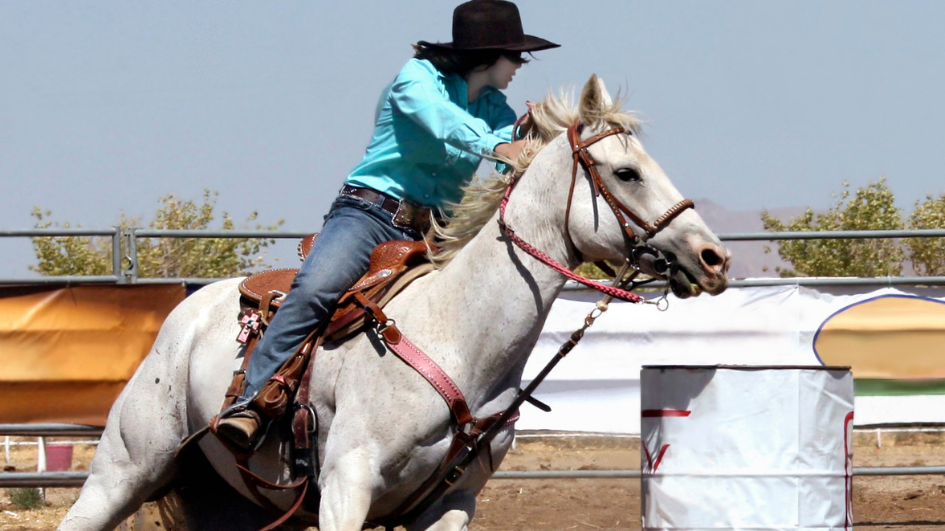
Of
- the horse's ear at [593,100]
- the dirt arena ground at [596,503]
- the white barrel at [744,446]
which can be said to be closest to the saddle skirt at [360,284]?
the horse's ear at [593,100]

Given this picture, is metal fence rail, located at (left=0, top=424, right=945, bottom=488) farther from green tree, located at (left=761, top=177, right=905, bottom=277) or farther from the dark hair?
green tree, located at (left=761, top=177, right=905, bottom=277)

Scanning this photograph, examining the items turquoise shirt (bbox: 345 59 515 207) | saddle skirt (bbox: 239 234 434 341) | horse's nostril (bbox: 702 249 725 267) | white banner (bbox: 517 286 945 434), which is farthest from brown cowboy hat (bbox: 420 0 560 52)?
white banner (bbox: 517 286 945 434)

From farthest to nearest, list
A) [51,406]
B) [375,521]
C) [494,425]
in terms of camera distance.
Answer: [51,406] < [375,521] < [494,425]

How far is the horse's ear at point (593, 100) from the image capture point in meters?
3.47

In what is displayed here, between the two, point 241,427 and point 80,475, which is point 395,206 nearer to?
point 241,427

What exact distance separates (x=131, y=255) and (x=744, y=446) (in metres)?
3.97

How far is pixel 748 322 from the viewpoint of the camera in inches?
256

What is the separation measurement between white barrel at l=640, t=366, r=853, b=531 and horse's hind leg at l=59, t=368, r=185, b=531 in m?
1.94

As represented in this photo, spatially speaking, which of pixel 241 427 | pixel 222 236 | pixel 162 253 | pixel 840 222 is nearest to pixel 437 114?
pixel 241 427

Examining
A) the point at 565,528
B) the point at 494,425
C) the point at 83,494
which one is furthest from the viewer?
the point at 565,528

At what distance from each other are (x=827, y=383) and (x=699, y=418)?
0.50m

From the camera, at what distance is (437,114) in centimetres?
369

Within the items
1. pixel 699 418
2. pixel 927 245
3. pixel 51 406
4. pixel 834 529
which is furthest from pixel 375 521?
pixel 927 245

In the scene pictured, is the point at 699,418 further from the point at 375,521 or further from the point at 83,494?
the point at 83,494
